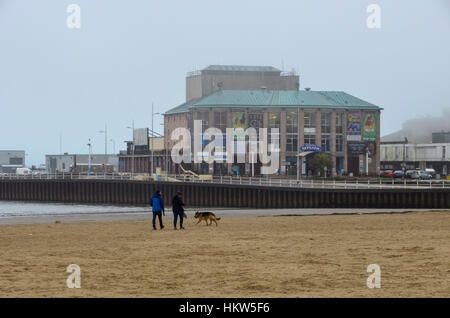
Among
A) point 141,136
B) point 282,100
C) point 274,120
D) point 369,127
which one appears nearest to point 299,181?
point 274,120

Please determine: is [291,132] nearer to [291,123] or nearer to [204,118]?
[291,123]

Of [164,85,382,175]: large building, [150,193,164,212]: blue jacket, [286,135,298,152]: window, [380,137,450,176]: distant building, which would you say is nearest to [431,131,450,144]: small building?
[380,137,450,176]: distant building

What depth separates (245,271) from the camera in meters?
22.8

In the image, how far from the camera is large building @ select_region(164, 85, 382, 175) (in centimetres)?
14338

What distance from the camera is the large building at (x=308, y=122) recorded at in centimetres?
14338

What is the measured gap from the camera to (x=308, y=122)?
5733 inches

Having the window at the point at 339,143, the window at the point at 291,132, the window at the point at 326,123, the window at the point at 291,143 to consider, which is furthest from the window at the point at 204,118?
the window at the point at 339,143

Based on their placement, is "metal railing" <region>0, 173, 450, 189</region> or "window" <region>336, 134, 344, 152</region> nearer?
"metal railing" <region>0, 173, 450, 189</region>

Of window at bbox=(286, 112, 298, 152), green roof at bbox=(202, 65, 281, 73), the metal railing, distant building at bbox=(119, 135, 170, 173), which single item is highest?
green roof at bbox=(202, 65, 281, 73)

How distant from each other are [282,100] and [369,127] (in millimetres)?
15642

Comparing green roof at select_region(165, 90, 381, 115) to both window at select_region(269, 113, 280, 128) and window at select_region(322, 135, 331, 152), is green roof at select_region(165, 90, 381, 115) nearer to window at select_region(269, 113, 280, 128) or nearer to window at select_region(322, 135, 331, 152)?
window at select_region(269, 113, 280, 128)

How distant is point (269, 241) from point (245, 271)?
9.38 meters
